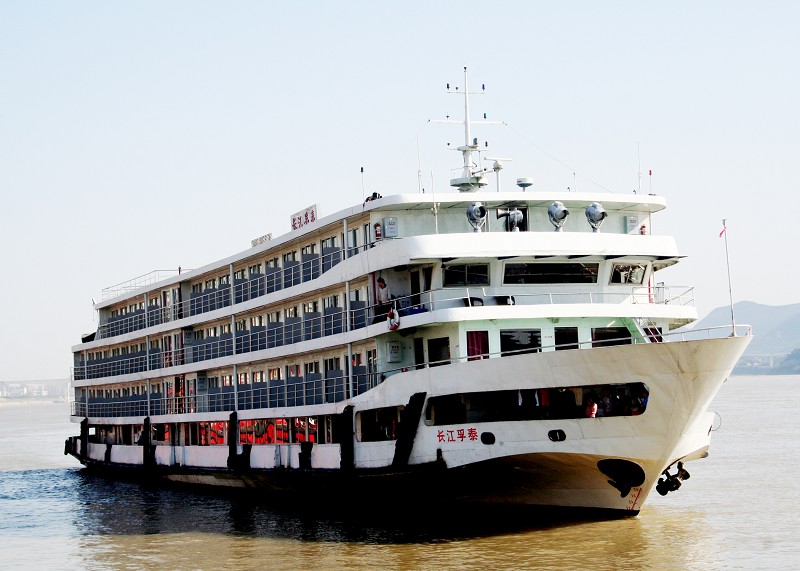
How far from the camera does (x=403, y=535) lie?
25.5 m

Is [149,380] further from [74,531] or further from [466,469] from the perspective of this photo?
[466,469]

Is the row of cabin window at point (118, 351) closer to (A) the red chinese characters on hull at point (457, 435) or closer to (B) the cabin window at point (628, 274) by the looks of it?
(A) the red chinese characters on hull at point (457, 435)

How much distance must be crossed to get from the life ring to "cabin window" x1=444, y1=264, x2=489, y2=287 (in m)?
1.40

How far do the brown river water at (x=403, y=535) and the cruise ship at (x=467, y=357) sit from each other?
878 mm

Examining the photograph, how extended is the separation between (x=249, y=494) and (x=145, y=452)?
8717mm

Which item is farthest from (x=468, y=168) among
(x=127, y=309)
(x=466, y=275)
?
(x=127, y=309)

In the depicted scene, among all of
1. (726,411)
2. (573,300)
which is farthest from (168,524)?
(726,411)

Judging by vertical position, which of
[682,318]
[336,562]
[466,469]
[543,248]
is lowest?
[336,562]

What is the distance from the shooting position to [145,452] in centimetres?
4291

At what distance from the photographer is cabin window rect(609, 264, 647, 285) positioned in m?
28.2

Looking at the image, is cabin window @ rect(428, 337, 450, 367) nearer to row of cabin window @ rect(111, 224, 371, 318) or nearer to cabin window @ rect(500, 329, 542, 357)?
cabin window @ rect(500, 329, 542, 357)

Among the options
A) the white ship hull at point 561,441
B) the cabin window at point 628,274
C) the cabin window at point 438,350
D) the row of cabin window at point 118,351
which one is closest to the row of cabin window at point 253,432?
the row of cabin window at point 118,351

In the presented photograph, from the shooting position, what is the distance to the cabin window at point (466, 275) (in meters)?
27.5

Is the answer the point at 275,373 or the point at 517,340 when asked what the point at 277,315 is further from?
the point at 517,340
